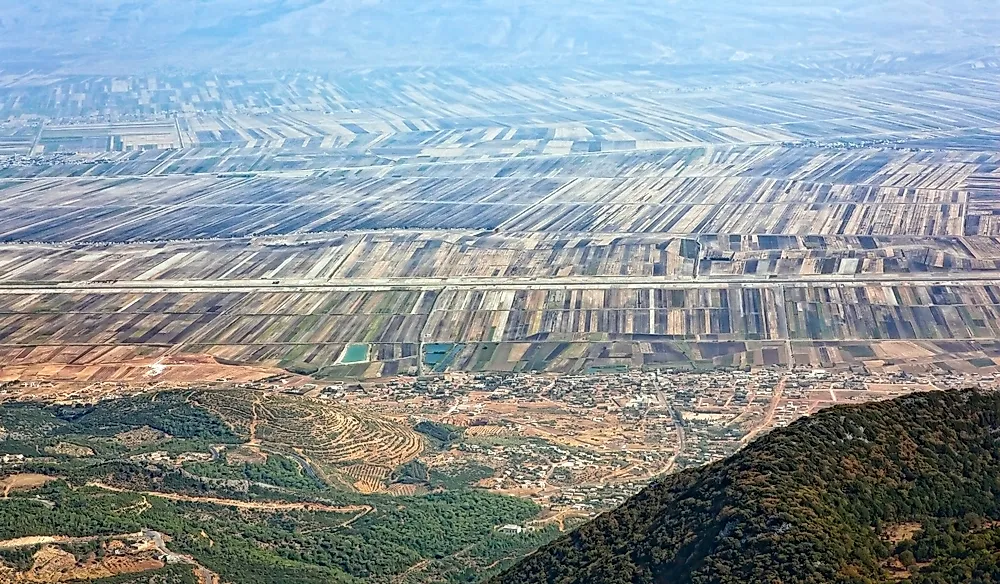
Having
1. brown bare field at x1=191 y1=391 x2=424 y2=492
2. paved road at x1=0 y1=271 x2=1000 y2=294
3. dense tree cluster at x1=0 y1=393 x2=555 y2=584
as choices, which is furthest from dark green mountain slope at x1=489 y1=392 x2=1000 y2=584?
paved road at x1=0 y1=271 x2=1000 y2=294

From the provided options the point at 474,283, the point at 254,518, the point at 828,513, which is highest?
the point at 828,513

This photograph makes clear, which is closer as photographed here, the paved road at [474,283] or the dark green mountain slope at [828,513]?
the dark green mountain slope at [828,513]

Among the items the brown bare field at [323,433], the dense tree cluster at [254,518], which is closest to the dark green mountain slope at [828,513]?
the dense tree cluster at [254,518]

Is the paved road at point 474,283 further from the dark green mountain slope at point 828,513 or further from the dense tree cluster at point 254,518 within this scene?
the dark green mountain slope at point 828,513

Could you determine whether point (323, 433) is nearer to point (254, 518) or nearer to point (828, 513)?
point (254, 518)

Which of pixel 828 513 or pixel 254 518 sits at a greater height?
pixel 828 513

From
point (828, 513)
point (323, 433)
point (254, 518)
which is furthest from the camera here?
point (323, 433)

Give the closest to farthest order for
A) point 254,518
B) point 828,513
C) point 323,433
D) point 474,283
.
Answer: point 828,513, point 254,518, point 323,433, point 474,283

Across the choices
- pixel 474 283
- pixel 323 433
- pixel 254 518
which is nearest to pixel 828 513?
pixel 254 518

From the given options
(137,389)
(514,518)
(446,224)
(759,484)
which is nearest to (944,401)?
(759,484)

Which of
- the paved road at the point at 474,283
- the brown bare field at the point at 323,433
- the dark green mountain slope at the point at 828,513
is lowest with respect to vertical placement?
the paved road at the point at 474,283
